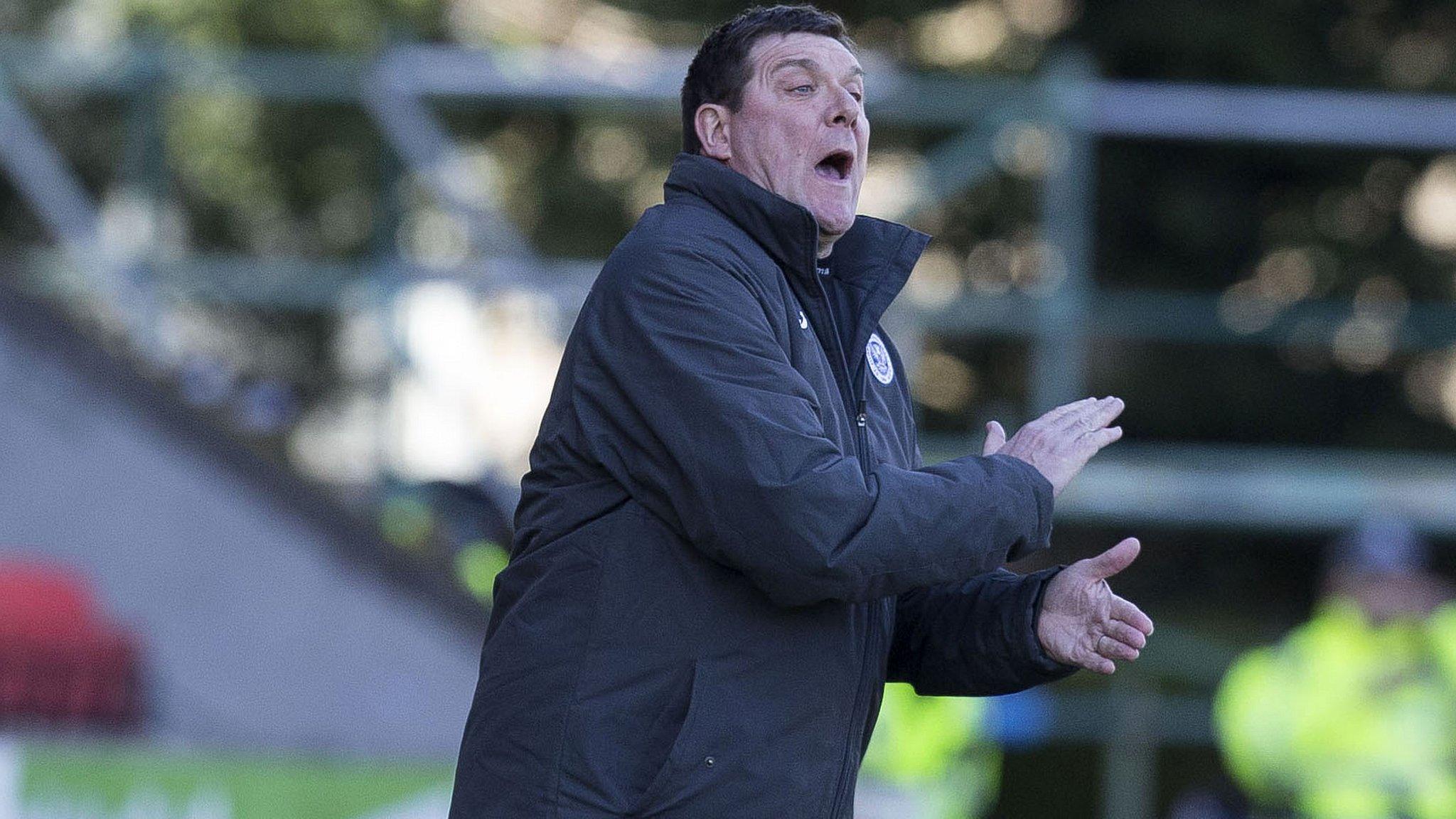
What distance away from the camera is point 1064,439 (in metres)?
2.55

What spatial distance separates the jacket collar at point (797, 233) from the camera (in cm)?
253


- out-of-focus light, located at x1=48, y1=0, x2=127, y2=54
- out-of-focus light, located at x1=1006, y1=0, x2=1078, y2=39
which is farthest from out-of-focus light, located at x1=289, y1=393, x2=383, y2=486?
out-of-focus light, located at x1=1006, y1=0, x2=1078, y2=39

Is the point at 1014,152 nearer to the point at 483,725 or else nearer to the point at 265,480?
the point at 265,480

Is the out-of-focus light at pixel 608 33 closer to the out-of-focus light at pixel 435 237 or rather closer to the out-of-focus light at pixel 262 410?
the out-of-focus light at pixel 435 237

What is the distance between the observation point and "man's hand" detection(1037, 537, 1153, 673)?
261 centimetres

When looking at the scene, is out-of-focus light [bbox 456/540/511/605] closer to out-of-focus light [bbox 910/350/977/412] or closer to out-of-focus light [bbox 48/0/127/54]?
out-of-focus light [bbox 910/350/977/412]

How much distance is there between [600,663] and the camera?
7.82 feet

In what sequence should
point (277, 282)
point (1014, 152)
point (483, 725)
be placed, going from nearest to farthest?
point (483, 725), point (277, 282), point (1014, 152)

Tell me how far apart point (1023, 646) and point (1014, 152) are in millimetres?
8863

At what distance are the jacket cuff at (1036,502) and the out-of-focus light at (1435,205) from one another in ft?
39.9

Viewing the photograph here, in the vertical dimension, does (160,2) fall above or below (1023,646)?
above

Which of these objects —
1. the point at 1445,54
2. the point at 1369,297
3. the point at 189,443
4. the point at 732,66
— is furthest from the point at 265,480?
the point at 1445,54

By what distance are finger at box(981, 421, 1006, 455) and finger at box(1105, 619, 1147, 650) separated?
0.93ft

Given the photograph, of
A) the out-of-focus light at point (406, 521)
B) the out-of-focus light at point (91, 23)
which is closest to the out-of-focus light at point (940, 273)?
the out-of-focus light at point (406, 521)
